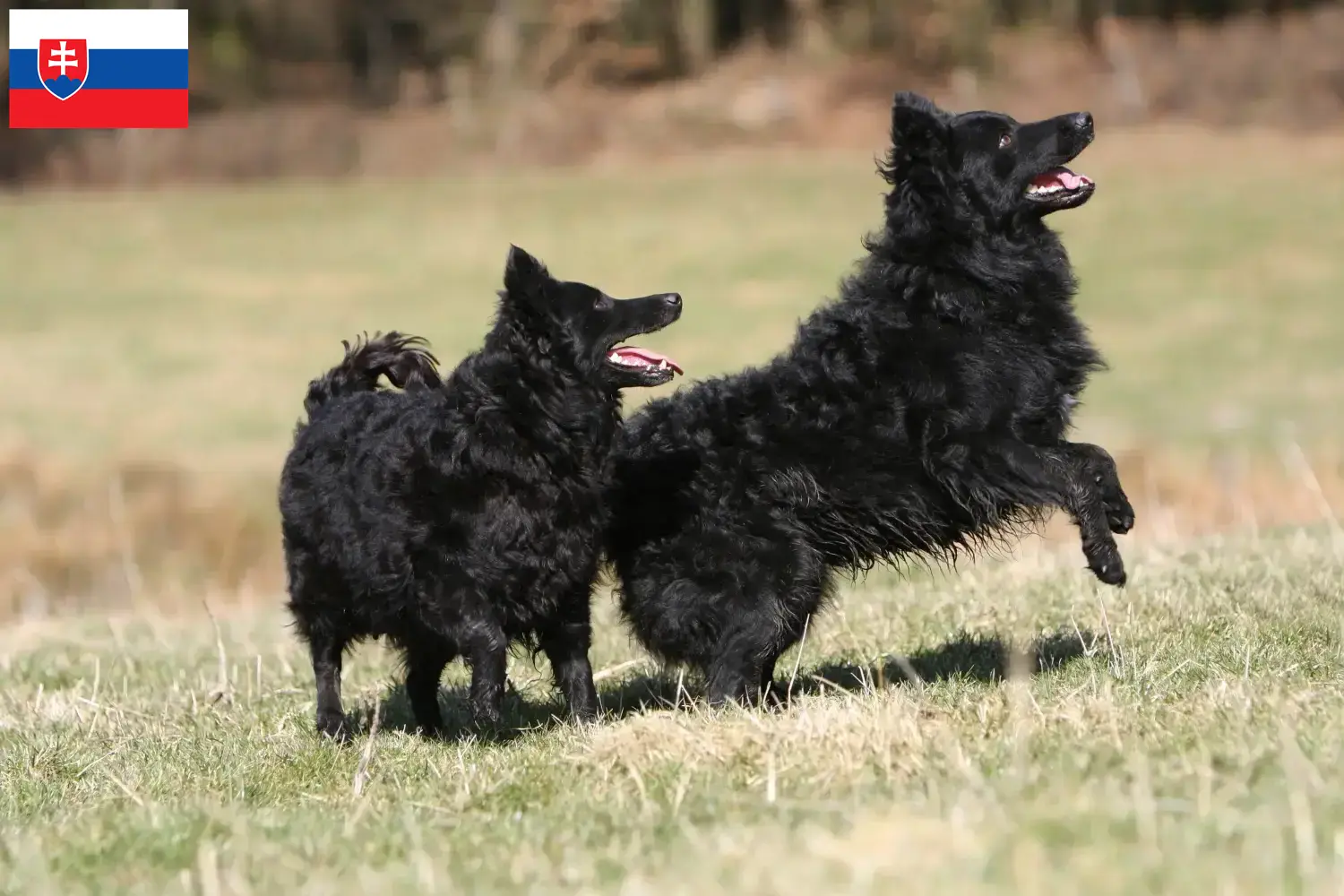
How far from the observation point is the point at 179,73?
1955 centimetres

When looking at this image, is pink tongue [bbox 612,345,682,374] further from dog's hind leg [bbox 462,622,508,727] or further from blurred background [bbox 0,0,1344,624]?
blurred background [bbox 0,0,1344,624]

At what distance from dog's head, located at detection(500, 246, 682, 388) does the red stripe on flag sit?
18398 mm

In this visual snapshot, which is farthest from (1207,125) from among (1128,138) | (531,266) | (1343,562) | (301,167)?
(531,266)

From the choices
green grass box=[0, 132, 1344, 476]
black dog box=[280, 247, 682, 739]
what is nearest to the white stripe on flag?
green grass box=[0, 132, 1344, 476]

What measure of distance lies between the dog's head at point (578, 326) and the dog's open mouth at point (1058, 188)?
1.72 m

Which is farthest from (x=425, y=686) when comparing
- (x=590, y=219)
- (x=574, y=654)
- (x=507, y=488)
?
(x=590, y=219)

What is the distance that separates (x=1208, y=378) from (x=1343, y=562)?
792 inches

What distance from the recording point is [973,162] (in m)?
6.65

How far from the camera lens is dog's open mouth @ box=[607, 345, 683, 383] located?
6339 mm

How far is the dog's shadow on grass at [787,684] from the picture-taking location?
6680mm

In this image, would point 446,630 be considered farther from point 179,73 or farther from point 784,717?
point 179,73

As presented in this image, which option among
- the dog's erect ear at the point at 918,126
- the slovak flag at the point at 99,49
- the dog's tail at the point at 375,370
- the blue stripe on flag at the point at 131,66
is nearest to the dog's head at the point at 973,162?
the dog's erect ear at the point at 918,126

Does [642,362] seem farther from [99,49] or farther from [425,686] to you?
[99,49]

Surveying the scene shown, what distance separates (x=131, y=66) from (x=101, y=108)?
9718 mm
